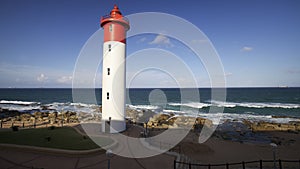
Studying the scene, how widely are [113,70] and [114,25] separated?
3235 mm

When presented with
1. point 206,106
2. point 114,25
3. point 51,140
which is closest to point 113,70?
point 114,25

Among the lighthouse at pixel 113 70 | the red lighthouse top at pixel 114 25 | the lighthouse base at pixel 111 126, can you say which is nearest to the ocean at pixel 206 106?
the lighthouse base at pixel 111 126

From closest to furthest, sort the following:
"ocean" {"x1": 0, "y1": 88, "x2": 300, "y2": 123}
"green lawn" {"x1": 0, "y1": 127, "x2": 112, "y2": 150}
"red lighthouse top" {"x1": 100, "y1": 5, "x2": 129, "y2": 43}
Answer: "green lawn" {"x1": 0, "y1": 127, "x2": 112, "y2": 150}, "red lighthouse top" {"x1": 100, "y1": 5, "x2": 129, "y2": 43}, "ocean" {"x1": 0, "y1": 88, "x2": 300, "y2": 123}

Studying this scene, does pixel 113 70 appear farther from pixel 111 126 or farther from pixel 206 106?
pixel 206 106

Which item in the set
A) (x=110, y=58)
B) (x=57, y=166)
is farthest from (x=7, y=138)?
(x=110, y=58)

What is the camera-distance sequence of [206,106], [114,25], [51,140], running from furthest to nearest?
[206,106], [114,25], [51,140]

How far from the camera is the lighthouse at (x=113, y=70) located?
488 inches

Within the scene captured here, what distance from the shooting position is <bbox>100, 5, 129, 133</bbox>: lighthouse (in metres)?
12.4

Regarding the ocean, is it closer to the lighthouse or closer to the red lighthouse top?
the lighthouse

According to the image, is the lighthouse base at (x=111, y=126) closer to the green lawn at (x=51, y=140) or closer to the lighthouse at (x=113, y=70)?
the lighthouse at (x=113, y=70)

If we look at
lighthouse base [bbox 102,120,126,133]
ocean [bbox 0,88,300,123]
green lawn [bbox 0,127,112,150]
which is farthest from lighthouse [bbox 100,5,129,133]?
ocean [bbox 0,88,300,123]

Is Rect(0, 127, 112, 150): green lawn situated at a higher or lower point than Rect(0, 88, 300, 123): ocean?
higher

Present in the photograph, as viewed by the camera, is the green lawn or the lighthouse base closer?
the green lawn

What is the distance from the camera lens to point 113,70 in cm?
1245
